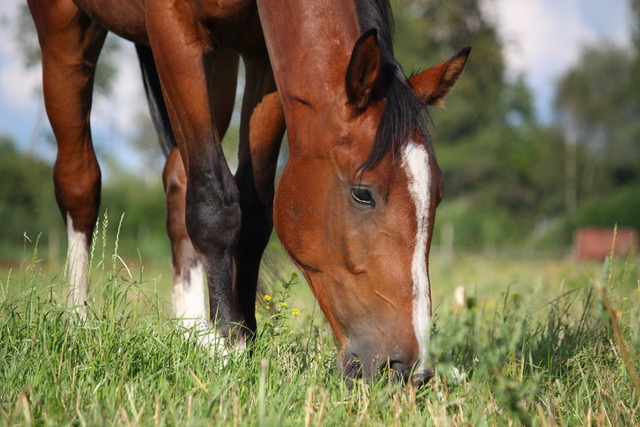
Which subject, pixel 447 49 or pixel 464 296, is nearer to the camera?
pixel 464 296

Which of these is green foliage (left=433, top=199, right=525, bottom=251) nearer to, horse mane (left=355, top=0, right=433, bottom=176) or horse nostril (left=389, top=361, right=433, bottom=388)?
horse mane (left=355, top=0, right=433, bottom=176)

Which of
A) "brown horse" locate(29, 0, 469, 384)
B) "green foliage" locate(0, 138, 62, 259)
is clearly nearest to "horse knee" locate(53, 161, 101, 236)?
"brown horse" locate(29, 0, 469, 384)

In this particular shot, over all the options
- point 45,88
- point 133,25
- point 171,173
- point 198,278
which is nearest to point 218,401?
point 198,278

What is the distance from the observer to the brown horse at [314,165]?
2.38 metres

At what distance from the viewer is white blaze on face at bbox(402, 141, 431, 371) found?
Result: 2.31 m

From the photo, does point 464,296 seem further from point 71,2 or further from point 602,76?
point 602,76

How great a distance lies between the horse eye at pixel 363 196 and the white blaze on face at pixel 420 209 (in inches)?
6.6

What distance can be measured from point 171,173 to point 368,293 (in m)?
1.96

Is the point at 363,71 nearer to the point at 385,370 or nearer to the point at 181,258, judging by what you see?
the point at 385,370

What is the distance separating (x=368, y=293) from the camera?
242cm

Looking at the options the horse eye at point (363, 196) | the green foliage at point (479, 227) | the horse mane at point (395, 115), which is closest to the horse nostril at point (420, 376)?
the horse eye at point (363, 196)

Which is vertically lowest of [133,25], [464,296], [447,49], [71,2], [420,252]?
[464,296]

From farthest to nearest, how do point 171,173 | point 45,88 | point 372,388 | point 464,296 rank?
1. point 45,88
2. point 171,173
3. point 372,388
4. point 464,296

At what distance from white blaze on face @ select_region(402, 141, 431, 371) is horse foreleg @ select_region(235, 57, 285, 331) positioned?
1314mm
